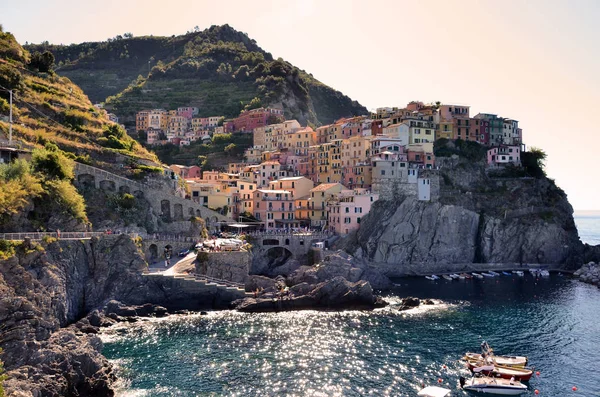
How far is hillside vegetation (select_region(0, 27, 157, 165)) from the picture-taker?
241ft

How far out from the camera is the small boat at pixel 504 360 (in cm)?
4359

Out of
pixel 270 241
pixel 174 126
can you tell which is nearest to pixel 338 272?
pixel 270 241

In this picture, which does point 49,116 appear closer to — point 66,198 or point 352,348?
point 66,198

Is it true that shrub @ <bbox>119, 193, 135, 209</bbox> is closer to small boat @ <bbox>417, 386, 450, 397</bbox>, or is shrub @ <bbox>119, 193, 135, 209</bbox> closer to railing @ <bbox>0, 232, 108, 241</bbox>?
railing @ <bbox>0, 232, 108, 241</bbox>

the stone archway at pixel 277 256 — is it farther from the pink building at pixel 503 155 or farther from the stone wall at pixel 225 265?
the pink building at pixel 503 155

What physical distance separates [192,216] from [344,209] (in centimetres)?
2449

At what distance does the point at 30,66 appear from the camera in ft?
308

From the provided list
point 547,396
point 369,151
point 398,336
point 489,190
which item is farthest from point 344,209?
point 547,396

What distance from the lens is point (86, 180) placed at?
70875 millimetres

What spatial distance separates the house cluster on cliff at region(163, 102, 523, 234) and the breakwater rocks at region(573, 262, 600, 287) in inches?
1017

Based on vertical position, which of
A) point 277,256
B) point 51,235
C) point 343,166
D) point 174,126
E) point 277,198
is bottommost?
point 277,256

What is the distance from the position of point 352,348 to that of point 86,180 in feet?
138

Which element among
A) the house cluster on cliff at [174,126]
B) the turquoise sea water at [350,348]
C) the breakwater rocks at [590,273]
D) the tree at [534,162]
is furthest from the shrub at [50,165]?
the tree at [534,162]

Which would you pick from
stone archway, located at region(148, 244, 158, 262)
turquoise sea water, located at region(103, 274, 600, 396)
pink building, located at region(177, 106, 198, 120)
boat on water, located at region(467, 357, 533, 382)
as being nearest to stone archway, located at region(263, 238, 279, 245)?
stone archway, located at region(148, 244, 158, 262)
